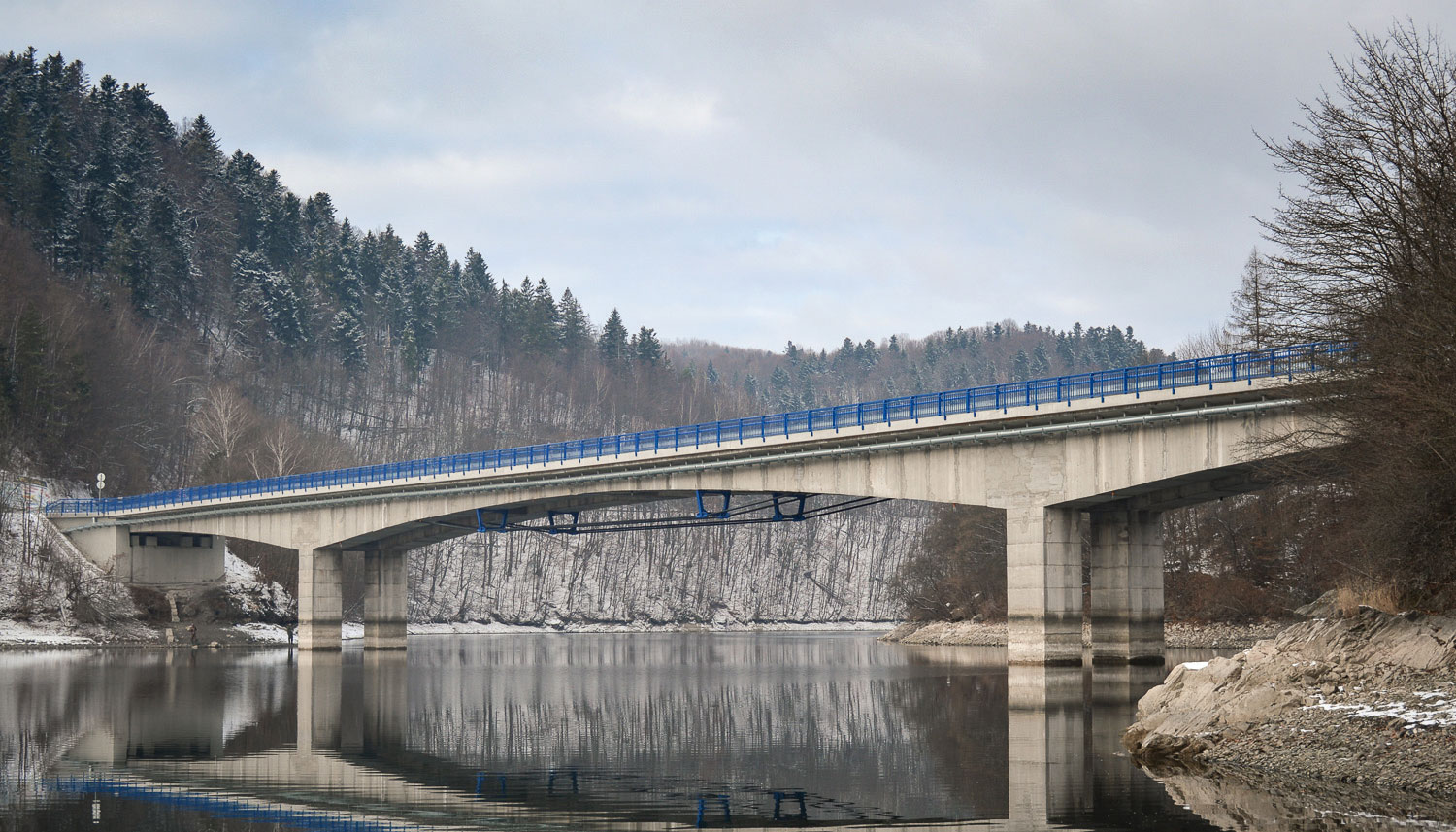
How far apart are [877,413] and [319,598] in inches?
1392

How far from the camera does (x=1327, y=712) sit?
21734 mm

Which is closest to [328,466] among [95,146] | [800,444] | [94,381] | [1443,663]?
[94,381]

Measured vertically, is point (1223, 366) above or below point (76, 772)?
above

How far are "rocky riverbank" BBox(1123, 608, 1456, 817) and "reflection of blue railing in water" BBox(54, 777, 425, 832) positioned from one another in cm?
1197

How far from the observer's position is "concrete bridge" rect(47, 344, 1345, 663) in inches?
1533

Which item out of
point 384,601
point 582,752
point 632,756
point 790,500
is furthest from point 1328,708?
point 384,601

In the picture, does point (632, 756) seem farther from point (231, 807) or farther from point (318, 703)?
point (318, 703)

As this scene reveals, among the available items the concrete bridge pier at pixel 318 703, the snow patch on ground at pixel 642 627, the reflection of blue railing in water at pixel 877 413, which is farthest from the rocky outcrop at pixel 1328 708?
the snow patch on ground at pixel 642 627

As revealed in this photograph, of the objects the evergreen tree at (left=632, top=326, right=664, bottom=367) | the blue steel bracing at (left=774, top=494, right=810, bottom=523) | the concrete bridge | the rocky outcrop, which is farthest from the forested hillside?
the rocky outcrop

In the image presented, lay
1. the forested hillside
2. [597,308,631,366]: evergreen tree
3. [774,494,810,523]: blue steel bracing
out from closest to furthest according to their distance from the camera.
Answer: [774,494,810,523]: blue steel bracing
the forested hillside
[597,308,631,366]: evergreen tree

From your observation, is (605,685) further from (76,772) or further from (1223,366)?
(76,772)

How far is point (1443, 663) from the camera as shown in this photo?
21.6 m

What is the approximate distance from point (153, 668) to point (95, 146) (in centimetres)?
7710

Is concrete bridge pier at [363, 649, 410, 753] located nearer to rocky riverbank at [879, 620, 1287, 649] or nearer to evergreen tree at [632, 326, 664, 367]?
rocky riverbank at [879, 620, 1287, 649]
